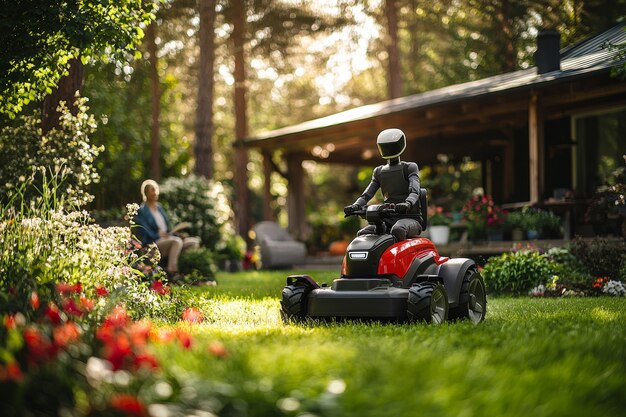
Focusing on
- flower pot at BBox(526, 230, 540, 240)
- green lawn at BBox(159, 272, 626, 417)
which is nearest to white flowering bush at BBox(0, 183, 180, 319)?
green lawn at BBox(159, 272, 626, 417)

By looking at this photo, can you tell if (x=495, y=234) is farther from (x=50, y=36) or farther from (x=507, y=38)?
(x=507, y=38)

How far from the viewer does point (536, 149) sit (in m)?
14.5

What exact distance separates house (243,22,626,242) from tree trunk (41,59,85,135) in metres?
6.96

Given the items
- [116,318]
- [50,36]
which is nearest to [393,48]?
[50,36]

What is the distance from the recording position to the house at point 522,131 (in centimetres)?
1442

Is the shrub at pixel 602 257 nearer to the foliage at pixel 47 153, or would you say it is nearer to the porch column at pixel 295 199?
the foliage at pixel 47 153

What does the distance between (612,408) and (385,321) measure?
318cm

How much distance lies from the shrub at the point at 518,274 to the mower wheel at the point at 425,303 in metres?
4.29

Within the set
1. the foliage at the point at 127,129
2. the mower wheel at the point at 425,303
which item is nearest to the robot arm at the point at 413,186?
the mower wheel at the point at 425,303

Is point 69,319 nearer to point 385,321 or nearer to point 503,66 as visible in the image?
point 385,321

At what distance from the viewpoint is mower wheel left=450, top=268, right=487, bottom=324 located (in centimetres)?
777

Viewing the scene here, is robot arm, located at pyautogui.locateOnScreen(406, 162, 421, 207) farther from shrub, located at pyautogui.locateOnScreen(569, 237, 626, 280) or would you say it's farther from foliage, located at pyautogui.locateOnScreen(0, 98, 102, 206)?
shrub, located at pyautogui.locateOnScreen(569, 237, 626, 280)

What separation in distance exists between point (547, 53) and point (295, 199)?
823 cm

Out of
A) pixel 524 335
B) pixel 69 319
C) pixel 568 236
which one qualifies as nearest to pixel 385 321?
pixel 524 335
